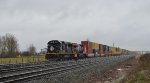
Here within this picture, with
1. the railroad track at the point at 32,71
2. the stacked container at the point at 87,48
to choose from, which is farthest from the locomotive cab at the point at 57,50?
the railroad track at the point at 32,71

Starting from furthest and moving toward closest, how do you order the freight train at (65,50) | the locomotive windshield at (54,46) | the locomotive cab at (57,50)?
the locomotive windshield at (54,46) < the freight train at (65,50) < the locomotive cab at (57,50)

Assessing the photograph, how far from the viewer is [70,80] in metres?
20.3

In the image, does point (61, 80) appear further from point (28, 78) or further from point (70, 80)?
point (28, 78)

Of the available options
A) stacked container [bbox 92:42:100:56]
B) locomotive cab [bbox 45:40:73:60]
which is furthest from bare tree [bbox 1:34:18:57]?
locomotive cab [bbox 45:40:73:60]

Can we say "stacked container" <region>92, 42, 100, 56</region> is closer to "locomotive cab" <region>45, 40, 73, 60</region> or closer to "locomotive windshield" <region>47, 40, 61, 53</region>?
"locomotive cab" <region>45, 40, 73, 60</region>

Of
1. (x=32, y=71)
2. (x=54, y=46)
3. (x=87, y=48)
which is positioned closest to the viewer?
(x=32, y=71)

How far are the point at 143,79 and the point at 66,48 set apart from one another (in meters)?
32.7

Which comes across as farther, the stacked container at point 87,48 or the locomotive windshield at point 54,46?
the stacked container at point 87,48

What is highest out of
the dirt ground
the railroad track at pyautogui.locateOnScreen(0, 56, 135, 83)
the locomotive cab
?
the locomotive cab

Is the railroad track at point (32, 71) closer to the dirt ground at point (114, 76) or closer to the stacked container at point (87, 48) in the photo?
the dirt ground at point (114, 76)

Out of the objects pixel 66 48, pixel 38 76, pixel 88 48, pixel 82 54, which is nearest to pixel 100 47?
pixel 88 48

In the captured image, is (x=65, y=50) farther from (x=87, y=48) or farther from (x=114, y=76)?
(x=114, y=76)

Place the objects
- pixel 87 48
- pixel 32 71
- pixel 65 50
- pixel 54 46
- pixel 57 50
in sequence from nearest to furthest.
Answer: pixel 32 71
pixel 57 50
pixel 54 46
pixel 65 50
pixel 87 48

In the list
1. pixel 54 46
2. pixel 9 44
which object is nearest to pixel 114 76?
pixel 54 46
